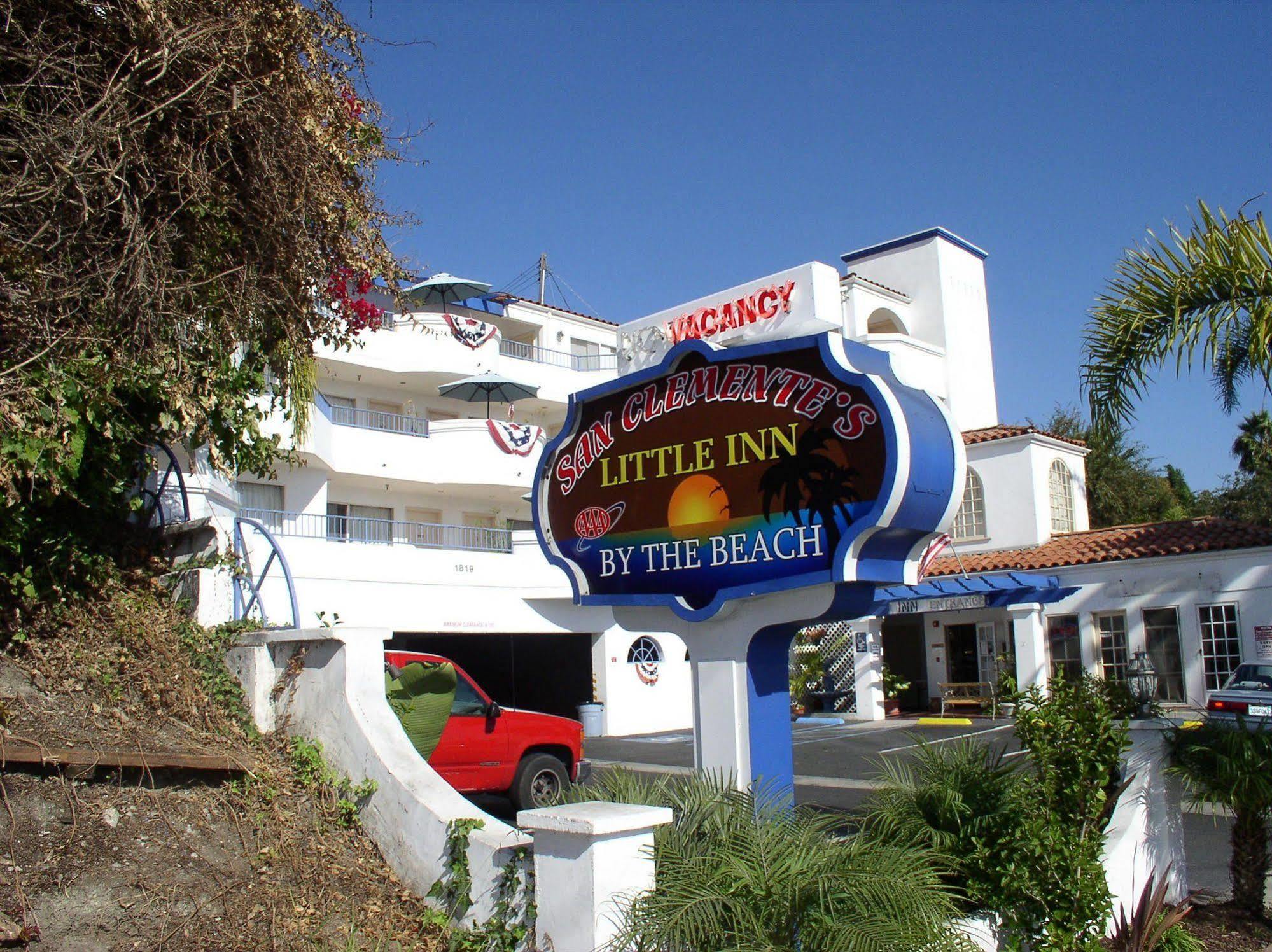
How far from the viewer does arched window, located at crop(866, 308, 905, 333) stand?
33625 mm

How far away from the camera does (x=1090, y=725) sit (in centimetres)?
632

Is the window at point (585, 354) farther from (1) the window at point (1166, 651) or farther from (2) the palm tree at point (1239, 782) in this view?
(2) the palm tree at point (1239, 782)

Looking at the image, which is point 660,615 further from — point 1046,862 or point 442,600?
point 442,600

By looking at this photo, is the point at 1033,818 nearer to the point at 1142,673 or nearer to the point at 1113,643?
the point at 1142,673

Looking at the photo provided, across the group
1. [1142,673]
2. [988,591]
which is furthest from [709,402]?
[1142,673]

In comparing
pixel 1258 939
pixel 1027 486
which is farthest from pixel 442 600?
pixel 1258 939

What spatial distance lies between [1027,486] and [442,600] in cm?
1420

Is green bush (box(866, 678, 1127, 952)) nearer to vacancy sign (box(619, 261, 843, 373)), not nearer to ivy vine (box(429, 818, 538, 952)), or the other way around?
ivy vine (box(429, 818, 538, 952))

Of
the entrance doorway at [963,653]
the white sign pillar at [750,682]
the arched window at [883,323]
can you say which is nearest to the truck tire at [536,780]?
the white sign pillar at [750,682]

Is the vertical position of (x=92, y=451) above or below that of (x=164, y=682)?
above

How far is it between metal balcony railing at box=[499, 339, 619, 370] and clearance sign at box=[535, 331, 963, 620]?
22.2 metres

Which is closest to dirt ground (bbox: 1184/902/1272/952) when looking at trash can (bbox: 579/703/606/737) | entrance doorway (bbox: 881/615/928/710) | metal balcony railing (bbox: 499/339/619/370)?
trash can (bbox: 579/703/606/737)

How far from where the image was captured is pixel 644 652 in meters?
27.3

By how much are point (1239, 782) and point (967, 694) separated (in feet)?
67.1
